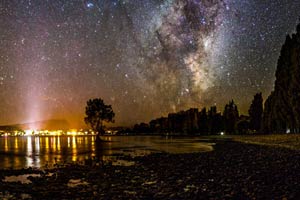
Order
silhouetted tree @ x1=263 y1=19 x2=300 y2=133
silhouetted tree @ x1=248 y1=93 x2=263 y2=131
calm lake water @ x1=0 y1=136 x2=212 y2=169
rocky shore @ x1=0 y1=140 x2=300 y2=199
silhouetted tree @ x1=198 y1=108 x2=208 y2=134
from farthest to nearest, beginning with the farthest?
silhouetted tree @ x1=198 y1=108 x2=208 y2=134 → silhouetted tree @ x1=248 y1=93 x2=263 y2=131 → silhouetted tree @ x1=263 y1=19 x2=300 y2=133 → calm lake water @ x1=0 y1=136 x2=212 y2=169 → rocky shore @ x1=0 y1=140 x2=300 y2=199

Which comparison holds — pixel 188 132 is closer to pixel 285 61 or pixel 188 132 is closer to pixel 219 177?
pixel 285 61

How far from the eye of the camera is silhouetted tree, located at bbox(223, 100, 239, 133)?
5719 inches

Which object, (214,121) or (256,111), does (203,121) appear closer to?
(214,121)

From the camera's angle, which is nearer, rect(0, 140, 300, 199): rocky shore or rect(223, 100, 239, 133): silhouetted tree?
rect(0, 140, 300, 199): rocky shore

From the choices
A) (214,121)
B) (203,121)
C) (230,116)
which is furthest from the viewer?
(203,121)

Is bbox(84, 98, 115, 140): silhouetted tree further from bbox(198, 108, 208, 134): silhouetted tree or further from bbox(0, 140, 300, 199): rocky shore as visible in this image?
bbox(0, 140, 300, 199): rocky shore

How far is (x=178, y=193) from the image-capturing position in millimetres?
15750

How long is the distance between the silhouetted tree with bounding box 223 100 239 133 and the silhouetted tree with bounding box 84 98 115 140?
52.5 meters

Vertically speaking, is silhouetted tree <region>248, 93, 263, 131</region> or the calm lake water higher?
silhouetted tree <region>248, 93, 263, 131</region>

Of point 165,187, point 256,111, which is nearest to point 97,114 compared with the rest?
point 256,111

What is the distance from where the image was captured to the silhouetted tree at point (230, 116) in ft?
477

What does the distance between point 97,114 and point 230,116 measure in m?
59.3

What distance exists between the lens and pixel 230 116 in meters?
148

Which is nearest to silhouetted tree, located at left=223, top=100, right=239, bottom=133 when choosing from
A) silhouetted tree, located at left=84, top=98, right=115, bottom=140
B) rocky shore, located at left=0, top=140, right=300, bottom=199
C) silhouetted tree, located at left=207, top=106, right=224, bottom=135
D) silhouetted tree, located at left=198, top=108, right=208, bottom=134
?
silhouetted tree, located at left=207, top=106, right=224, bottom=135
